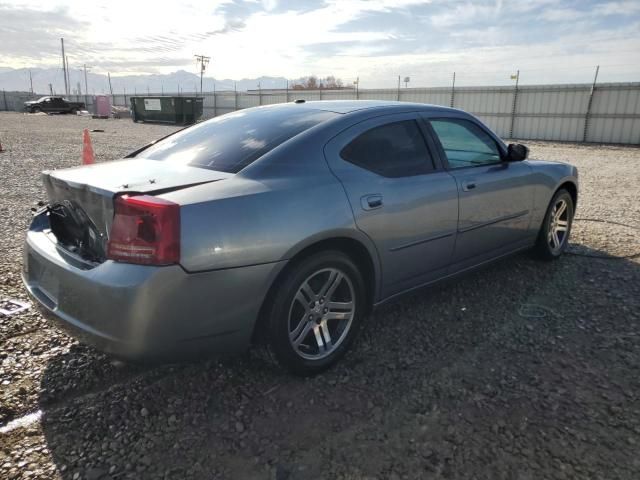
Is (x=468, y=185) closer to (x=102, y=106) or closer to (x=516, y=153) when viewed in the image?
(x=516, y=153)

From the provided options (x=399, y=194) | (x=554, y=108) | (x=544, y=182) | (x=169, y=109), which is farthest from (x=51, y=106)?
(x=399, y=194)

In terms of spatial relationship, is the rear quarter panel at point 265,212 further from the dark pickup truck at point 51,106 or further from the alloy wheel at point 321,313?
the dark pickup truck at point 51,106

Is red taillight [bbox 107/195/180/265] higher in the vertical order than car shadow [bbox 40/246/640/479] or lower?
higher

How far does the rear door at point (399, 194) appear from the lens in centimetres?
279

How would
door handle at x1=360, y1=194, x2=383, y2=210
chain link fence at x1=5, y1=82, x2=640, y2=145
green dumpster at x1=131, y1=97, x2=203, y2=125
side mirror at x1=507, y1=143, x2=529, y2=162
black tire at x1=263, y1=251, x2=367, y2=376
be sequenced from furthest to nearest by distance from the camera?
green dumpster at x1=131, y1=97, x2=203, y2=125 → chain link fence at x1=5, y1=82, x2=640, y2=145 → side mirror at x1=507, y1=143, x2=529, y2=162 → door handle at x1=360, y1=194, x2=383, y2=210 → black tire at x1=263, y1=251, x2=367, y2=376

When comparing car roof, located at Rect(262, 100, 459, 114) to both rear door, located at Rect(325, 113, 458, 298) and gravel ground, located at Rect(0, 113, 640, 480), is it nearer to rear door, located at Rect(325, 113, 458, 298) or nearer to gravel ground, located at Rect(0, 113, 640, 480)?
rear door, located at Rect(325, 113, 458, 298)

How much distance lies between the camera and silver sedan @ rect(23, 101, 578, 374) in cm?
212

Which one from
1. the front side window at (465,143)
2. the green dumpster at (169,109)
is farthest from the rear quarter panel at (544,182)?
the green dumpster at (169,109)

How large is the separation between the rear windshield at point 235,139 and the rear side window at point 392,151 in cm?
29

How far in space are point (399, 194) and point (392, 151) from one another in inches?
12.7

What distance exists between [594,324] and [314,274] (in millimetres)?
2199

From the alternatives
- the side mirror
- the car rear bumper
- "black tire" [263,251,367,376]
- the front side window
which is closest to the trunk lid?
the car rear bumper

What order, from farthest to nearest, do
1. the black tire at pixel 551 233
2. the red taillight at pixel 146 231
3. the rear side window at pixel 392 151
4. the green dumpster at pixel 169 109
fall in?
the green dumpster at pixel 169 109 → the black tire at pixel 551 233 → the rear side window at pixel 392 151 → the red taillight at pixel 146 231

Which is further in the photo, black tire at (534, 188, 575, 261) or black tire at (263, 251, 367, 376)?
black tire at (534, 188, 575, 261)
